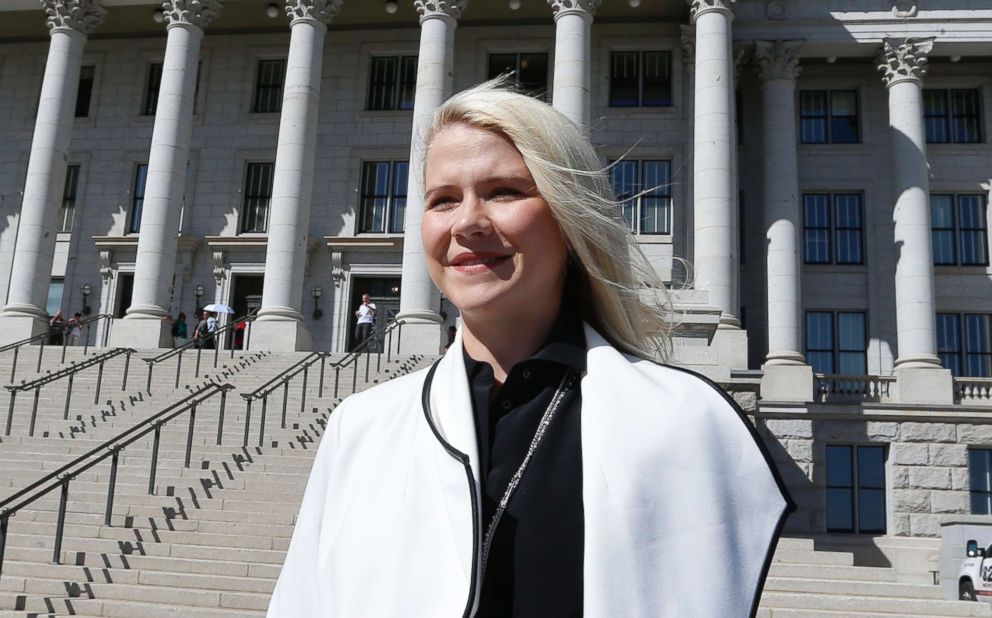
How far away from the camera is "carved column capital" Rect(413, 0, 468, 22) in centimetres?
3005

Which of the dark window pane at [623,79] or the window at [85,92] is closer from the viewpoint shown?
the dark window pane at [623,79]

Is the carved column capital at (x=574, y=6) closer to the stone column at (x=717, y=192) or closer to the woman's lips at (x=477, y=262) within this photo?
the stone column at (x=717, y=192)

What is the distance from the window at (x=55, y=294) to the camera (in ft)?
117

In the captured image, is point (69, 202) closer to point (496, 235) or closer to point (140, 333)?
point (140, 333)

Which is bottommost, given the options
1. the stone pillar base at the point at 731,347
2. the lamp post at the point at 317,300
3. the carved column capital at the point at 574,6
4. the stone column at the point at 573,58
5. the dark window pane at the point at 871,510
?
the dark window pane at the point at 871,510

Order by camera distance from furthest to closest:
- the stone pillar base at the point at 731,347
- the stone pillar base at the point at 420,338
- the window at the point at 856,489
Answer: the stone pillar base at the point at 420,338 < the window at the point at 856,489 < the stone pillar base at the point at 731,347

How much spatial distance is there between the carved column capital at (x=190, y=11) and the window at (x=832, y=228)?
21269 millimetres

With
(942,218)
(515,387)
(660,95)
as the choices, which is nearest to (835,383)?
(942,218)

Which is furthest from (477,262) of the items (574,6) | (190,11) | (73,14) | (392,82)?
(73,14)

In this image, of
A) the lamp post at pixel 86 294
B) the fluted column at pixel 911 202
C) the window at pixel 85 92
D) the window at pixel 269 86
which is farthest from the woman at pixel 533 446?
the window at pixel 85 92

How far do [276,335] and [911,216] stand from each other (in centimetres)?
2008

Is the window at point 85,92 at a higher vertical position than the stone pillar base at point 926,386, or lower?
higher

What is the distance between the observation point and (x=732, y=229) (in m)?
27.5

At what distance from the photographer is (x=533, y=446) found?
7.11 ft
